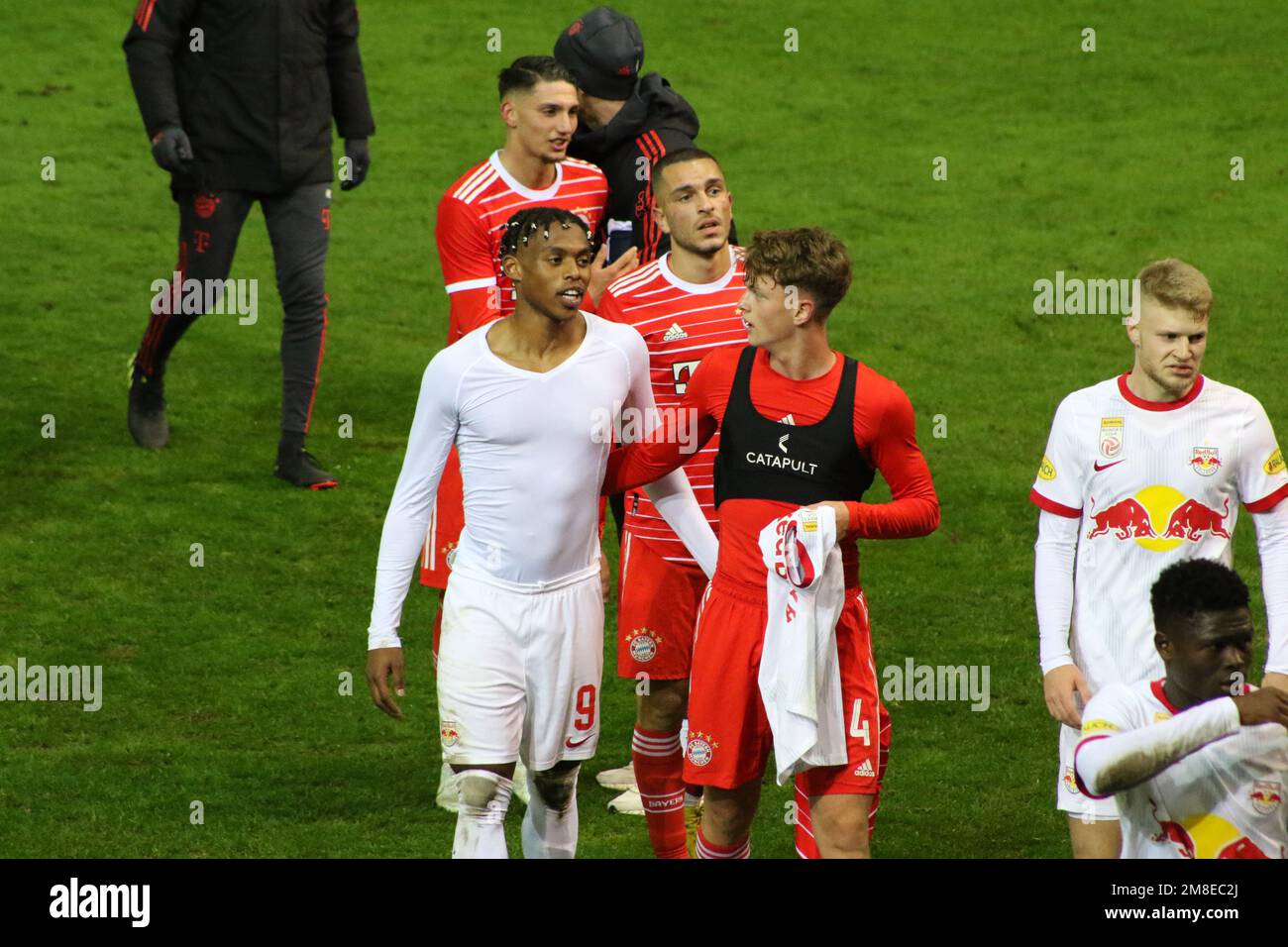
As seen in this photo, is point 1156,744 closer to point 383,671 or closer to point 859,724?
point 859,724

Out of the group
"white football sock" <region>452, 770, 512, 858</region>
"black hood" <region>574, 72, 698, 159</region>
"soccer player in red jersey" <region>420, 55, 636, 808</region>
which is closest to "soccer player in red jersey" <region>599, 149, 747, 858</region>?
"soccer player in red jersey" <region>420, 55, 636, 808</region>

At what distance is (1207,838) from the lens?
14.0 feet

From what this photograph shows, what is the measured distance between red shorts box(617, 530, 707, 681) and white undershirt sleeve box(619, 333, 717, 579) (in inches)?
23.4

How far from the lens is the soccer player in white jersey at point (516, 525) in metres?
5.28

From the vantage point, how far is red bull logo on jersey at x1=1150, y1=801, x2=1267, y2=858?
4246 millimetres

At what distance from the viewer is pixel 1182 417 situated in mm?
5207

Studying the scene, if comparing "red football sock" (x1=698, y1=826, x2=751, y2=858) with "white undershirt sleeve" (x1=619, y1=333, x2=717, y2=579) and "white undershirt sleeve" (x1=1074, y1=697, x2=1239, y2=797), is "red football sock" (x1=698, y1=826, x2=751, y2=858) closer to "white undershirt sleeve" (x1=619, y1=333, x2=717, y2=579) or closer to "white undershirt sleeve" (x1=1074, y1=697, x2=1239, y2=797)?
"white undershirt sleeve" (x1=619, y1=333, x2=717, y2=579)

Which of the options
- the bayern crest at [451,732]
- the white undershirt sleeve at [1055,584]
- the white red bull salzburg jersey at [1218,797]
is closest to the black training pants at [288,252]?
the bayern crest at [451,732]

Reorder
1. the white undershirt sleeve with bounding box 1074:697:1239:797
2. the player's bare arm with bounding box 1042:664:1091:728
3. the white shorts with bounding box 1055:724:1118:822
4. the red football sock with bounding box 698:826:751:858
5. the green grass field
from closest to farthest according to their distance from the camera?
the white undershirt sleeve with bounding box 1074:697:1239:797, the player's bare arm with bounding box 1042:664:1091:728, the white shorts with bounding box 1055:724:1118:822, the red football sock with bounding box 698:826:751:858, the green grass field

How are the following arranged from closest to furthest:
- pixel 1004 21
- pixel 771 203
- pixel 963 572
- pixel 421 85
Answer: pixel 963 572 → pixel 771 203 → pixel 421 85 → pixel 1004 21

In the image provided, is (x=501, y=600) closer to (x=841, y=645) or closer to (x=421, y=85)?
(x=841, y=645)

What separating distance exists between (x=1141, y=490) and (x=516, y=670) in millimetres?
1781
